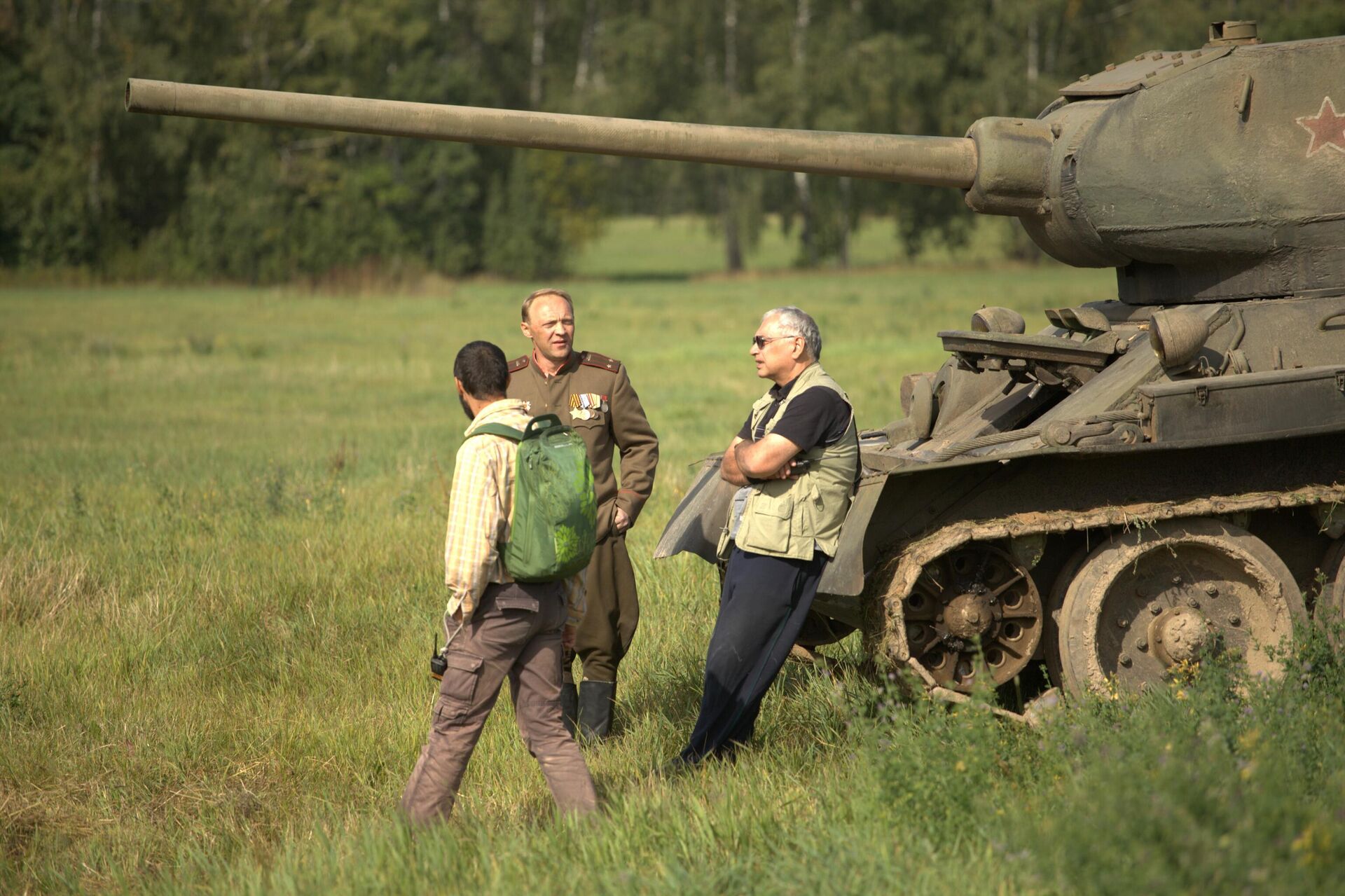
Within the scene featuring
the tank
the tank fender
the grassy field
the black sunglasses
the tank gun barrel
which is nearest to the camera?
the grassy field

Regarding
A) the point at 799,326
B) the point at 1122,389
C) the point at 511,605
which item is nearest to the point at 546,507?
the point at 511,605

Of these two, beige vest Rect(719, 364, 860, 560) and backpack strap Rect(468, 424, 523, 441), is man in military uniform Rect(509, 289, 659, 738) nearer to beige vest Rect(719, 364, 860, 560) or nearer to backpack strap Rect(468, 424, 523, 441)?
beige vest Rect(719, 364, 860, 560)

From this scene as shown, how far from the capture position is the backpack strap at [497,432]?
5.06m

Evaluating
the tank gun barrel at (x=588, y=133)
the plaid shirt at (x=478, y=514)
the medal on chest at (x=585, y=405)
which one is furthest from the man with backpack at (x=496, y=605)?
the tank gun barrel at (x=588, y=133)

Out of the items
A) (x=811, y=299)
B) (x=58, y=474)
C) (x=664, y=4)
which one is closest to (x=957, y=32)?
(x=664, y=4)

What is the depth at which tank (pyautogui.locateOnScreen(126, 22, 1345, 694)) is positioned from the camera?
19.7 feet

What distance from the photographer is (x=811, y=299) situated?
36.8 metres

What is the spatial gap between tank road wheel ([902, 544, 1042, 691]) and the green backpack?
1841mm

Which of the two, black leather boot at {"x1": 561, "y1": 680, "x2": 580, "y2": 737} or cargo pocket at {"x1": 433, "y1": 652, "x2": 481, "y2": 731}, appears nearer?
cargo pocket at {"x1": 433, "y1": 652, "x2": 481, "y2": 731}

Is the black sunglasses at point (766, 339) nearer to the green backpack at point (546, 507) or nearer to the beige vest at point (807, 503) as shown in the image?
the beige vest at point (807, 503)

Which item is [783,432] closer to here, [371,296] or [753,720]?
[753,720]

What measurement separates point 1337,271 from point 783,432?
292cm

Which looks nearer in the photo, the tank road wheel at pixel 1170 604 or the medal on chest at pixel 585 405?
the tank road wheel at pixel 1170 604

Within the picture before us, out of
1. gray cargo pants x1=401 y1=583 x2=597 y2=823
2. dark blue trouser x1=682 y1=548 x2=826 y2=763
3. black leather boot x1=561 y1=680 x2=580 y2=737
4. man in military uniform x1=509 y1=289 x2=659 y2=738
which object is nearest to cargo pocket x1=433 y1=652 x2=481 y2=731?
gray cargo pants x1=401 y1=583 x2=597 y2=823
